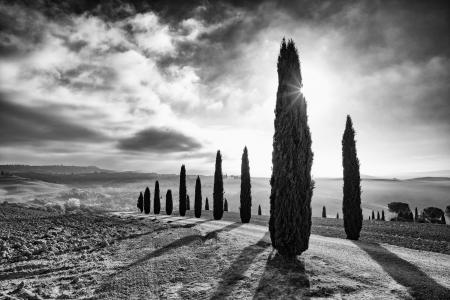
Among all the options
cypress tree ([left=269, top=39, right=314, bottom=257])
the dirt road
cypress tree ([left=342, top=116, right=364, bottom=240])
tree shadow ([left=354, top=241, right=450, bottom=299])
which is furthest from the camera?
cypress tree ([left=342, top=116, right=364, bottom=240])

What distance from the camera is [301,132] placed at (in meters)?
10.8

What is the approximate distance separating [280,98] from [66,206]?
50837 millimetres

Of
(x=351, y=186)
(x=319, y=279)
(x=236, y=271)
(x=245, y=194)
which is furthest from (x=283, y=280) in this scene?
(x=245, y=194)

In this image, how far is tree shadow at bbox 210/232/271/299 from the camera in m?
6.77

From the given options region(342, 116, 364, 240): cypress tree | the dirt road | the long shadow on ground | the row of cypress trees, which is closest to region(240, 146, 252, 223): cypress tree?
region(342, 116, 364, 240): cypress tree

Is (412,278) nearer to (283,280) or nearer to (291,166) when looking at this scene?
(283,280)

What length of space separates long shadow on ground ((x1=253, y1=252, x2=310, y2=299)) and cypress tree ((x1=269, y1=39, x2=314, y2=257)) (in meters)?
1.04

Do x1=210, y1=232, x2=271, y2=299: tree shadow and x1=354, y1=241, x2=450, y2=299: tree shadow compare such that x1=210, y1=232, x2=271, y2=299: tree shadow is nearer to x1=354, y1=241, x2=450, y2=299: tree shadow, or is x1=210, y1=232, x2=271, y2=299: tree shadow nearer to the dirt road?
the dirt road

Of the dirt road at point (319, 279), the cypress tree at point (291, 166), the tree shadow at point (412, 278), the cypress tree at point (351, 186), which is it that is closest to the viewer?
the tree shadow at point (412, 278)

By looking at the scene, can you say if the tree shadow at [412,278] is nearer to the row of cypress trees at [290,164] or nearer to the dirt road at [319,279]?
the dirt road at [319,279]

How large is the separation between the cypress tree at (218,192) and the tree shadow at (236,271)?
68.7 ft

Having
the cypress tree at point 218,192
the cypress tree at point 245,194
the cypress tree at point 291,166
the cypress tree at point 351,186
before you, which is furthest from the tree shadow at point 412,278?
the cypress tree at point 218,192

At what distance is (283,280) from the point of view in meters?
7.32

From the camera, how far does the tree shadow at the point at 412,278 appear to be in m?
6.34
